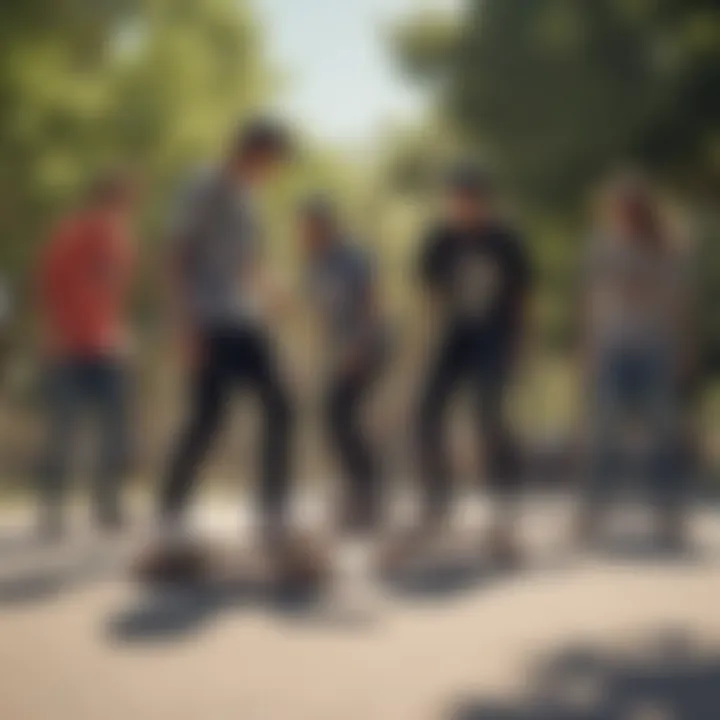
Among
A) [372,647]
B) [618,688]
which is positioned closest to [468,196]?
[372,647]

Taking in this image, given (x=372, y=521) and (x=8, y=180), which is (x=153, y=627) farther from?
(x=8, y=180)

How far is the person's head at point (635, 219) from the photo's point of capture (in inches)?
139

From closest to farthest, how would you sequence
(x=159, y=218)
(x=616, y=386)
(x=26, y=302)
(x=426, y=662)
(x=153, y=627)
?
(x=426, y=662) < (x=153, y=627) < (x=159, y=218) < (x=26, y=302) < (x=616, y=386)

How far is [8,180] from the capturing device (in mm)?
4004

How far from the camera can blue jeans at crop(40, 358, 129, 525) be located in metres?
3.45

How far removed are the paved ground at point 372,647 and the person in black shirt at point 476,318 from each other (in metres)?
0.38

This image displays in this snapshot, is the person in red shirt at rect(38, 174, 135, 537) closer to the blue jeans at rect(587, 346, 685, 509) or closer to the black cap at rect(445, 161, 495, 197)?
the black cap at rect(445, 161, 495, 197)

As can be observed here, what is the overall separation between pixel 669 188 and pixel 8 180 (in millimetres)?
2376

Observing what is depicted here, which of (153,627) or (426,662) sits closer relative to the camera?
(426,662)

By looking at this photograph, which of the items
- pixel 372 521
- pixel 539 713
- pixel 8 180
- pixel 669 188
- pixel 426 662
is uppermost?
pixel 8 180

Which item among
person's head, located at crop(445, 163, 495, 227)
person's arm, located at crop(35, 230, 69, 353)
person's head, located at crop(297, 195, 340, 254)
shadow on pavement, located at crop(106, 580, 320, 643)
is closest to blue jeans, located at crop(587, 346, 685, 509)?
person's head, located at crop(445, 163, 495, 227)

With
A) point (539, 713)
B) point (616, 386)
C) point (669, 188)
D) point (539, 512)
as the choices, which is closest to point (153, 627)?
point (539, 713)

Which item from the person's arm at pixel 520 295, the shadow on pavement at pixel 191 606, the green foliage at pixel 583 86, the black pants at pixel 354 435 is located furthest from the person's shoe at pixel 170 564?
the green foliage at pixel 583 86

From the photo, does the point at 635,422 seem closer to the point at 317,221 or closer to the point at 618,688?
the point at 317,221
